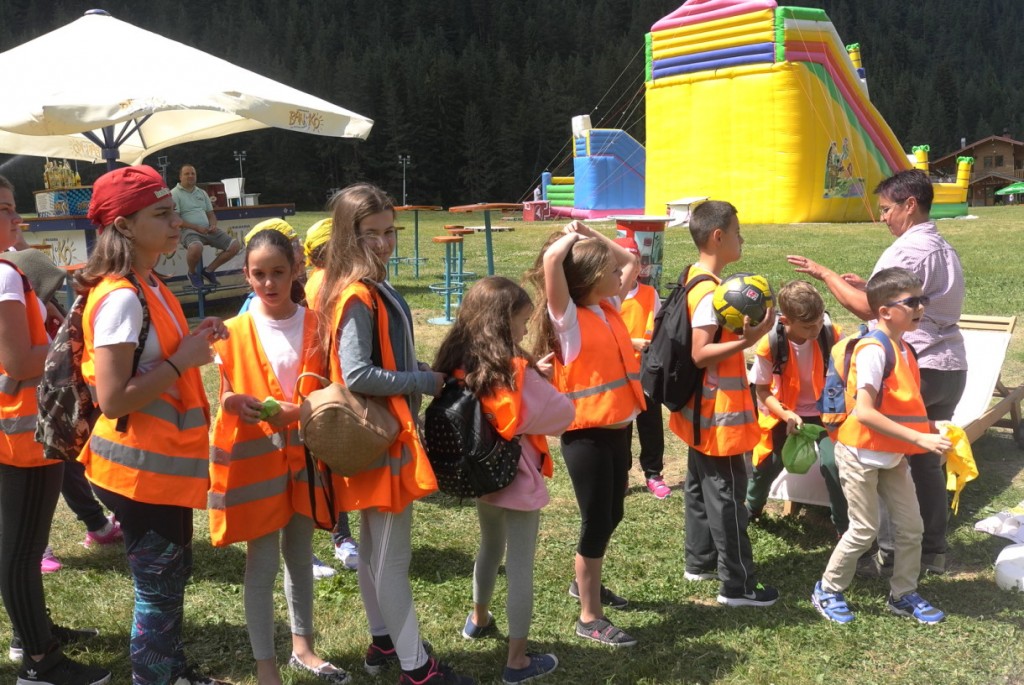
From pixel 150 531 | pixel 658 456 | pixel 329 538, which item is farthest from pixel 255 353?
pixel 658 456

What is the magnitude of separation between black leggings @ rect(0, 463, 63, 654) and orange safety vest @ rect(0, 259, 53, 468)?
65mm

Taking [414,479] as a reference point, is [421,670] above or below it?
below

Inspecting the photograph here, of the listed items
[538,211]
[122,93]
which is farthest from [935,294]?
[538,211]

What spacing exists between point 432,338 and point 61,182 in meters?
6.45

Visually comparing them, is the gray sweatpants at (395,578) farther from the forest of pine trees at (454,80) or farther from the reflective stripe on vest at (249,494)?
the forest of pine trees at (454,80)

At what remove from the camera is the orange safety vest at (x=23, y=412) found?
331 centimetres

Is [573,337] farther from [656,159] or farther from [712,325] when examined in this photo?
[656,159]

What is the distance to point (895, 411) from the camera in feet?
12.7

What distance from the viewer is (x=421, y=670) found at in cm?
317

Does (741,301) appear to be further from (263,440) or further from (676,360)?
(263,440)

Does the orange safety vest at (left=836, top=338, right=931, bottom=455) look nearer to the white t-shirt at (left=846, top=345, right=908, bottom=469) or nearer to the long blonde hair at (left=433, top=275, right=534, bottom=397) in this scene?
the white t-shirt at (left=846, top=345, right=908, bottom=469)

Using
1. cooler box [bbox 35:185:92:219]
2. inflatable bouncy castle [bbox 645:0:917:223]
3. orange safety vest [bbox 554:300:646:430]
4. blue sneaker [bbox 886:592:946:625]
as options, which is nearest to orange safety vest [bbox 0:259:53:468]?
orange safety vest [bbox 554:300:646:430]

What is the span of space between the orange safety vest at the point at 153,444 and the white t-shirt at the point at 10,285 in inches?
21.2

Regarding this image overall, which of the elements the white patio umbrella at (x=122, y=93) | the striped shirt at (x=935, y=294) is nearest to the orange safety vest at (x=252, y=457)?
the striped shirt at (x=935, y=294)
